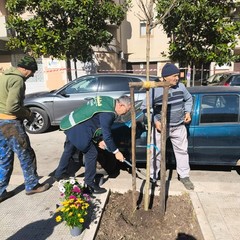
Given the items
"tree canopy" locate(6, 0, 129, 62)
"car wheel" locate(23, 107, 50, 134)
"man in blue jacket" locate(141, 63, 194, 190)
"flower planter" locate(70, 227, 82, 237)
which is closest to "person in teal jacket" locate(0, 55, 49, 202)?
"flower planter" locate(70, 227, 82, 237)

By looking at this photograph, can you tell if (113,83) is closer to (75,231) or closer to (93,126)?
(93,126)

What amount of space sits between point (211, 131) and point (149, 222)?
1.73 metres

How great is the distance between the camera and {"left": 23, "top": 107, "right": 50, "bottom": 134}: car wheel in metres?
7.23

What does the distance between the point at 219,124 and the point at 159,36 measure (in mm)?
16719

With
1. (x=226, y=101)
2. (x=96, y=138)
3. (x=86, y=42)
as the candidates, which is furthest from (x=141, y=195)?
(x=86, y=42)

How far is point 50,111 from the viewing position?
285 inches

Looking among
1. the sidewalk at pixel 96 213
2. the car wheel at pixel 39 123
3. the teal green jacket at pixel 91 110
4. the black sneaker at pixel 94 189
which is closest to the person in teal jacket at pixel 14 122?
the sidewalk at pixel 96 213

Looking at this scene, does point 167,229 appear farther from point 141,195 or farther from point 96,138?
point 96,138

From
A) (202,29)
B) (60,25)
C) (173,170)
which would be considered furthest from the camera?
(202,29)

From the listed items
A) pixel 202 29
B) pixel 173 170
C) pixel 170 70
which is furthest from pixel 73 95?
pixel 202 29

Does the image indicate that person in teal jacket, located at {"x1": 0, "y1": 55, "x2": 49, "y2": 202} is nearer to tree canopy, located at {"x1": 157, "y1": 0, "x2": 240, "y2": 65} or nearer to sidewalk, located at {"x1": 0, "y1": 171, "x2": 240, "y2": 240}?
sidewalk, located at {"x1": 0, "y1": 171, "x2": 240, "y2": 240}

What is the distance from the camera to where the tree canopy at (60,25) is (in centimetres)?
905

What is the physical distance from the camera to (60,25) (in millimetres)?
9594

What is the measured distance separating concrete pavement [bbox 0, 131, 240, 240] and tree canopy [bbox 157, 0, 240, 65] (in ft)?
22.3
